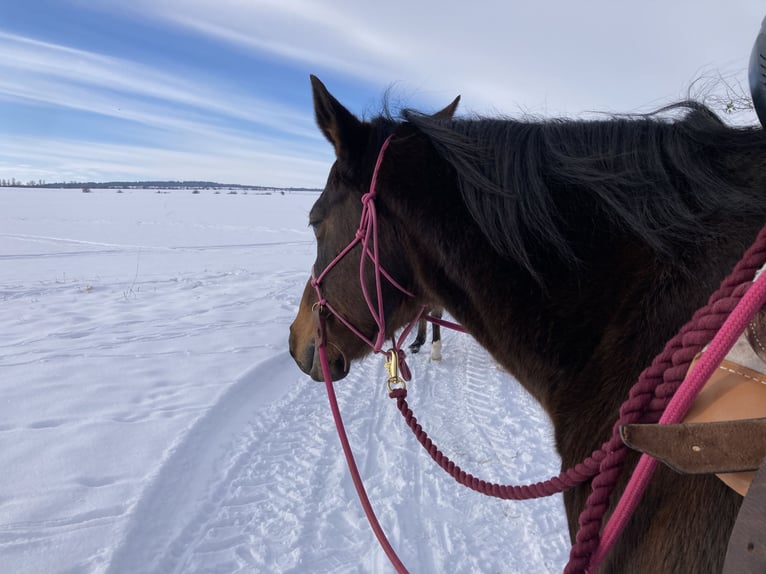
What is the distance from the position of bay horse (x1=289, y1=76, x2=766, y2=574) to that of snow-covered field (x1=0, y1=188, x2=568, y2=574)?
1.85 meters

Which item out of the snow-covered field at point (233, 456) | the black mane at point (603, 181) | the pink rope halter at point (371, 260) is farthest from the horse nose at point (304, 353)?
the black mane at point (603, 181)

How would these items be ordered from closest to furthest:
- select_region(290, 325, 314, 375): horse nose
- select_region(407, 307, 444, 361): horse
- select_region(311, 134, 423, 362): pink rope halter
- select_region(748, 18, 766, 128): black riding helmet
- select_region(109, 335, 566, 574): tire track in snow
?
select_region(748, 18, 766, 128): black riding helmet < select_region(311, 134, 423, 362): pink rope halter < select_region(290, 325, 314, 375): horse nose < select_region(109, 335, 566, 574): tire track in snow < select_region(407, 307, 444, 361): horse

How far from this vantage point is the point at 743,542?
2.57 feet

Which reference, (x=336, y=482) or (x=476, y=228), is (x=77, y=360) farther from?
(x=476, y=228)

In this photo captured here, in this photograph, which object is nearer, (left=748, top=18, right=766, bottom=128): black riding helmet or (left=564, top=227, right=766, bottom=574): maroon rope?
(left=564, top=227, right=766, bottom=574): maroon rope

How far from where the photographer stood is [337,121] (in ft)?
6.04

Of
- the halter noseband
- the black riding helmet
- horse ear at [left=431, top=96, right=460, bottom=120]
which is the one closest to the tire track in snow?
the halter noseband

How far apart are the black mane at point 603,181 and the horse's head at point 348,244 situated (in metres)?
0.36

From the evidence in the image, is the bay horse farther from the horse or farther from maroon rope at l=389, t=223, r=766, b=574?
the horse

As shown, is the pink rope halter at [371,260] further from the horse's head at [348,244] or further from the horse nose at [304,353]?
the horse nose at [304,353]

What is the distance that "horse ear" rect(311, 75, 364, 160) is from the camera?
1.83 meters

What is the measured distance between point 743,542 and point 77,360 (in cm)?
652

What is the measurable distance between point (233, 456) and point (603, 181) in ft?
11.5

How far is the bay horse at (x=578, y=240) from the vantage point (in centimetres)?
115
